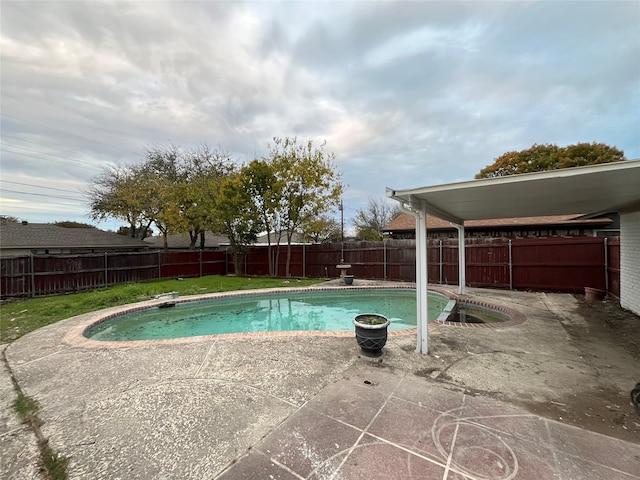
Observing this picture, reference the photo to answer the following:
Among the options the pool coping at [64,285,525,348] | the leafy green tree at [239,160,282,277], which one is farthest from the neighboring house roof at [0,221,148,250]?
the pool coping at [64,285,525,348]

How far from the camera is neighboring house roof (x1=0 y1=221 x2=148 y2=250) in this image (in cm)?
1412

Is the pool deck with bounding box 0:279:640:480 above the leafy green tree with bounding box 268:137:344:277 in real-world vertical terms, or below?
below

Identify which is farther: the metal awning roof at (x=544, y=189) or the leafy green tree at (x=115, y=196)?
the leafy green tree at (x=115, y=196)

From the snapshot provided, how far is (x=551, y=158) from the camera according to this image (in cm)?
1970

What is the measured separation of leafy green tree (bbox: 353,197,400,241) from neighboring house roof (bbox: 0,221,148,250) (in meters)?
20.6

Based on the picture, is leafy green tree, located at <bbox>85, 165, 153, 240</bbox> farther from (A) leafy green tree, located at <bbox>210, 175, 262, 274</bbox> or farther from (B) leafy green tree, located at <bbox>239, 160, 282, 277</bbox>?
(B) leafy green tree, located at <bbox>239, 160, 282, 277</bbox>

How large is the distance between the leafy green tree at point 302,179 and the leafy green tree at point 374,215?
53.2ft

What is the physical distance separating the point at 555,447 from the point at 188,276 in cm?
1636

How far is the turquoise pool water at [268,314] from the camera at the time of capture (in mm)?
6875

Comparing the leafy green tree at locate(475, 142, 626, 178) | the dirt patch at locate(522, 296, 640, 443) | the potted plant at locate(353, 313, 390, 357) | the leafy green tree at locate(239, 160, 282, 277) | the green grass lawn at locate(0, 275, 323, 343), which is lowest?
the green grass lawn at locate(0, 275, 323, 343)

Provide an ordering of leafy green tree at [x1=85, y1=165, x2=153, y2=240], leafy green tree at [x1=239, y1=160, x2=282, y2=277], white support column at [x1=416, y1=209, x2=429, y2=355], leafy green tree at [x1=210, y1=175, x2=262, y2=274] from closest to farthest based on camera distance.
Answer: white support column at [x1=416, y1=209, x2=429, y2=355], leafy green tree at [x1=239, y1=160, x2=282, y2=277], leafy green tree at [x1=210, y1=175, x2=262, y2=274], leafy green tree at [x1=85, y1=165, x2=153, y2=240]

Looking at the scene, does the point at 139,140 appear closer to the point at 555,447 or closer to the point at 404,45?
the point at 404,45

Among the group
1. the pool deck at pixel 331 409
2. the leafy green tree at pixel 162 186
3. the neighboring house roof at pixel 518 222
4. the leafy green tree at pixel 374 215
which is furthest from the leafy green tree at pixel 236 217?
the leafy green tree at pixel 374 215

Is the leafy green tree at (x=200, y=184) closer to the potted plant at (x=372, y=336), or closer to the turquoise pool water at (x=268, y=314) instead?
the turquoise pool water at (x=268, y=314)
